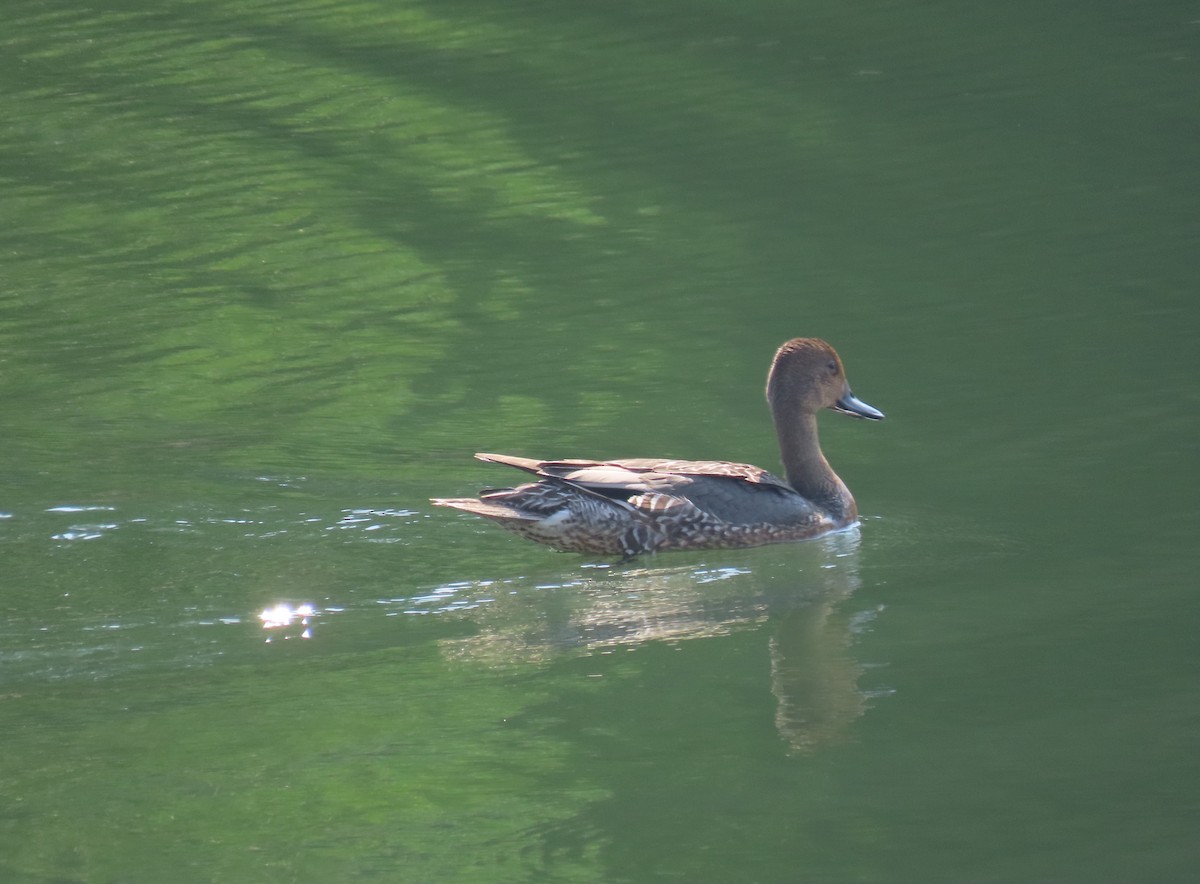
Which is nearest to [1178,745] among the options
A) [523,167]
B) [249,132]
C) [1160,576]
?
[1160,576]

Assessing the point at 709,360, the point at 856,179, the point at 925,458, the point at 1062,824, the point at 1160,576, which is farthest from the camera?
the point at 856,179

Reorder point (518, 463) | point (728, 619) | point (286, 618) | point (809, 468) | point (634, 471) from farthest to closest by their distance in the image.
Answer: point (809, 468) → point (634, 471) → point (518, 463) → point (286, 618) → point (728, 619)

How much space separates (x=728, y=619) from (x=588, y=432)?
3189 millimetres

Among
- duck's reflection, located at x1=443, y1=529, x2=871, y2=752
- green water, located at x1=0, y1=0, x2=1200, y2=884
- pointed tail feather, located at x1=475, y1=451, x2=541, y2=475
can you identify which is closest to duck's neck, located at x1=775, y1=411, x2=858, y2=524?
green water, located at x1=0, y1=0, x2=1200, y2=884

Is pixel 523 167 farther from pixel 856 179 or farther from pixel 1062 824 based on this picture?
pixel 1062 824

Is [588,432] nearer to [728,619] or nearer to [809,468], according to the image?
[809,468]

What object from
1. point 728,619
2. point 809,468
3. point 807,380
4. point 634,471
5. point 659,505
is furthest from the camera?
point 807,380

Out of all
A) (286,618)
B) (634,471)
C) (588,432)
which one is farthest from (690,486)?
(286,618)

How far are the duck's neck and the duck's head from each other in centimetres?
9

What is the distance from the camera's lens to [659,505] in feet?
32.8

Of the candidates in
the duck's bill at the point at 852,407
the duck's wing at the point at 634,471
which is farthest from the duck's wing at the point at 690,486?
the duck's bill at the point at 852,407

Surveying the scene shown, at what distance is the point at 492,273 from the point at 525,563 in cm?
595

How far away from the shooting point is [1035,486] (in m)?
10.3

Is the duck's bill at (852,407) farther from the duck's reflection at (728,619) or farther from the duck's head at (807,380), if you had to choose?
the duck's reflection at (728,619)
